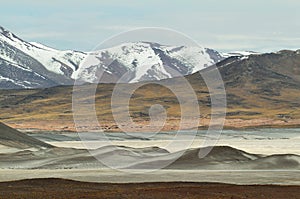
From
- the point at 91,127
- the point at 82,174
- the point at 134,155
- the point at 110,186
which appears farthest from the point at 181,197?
the point at 91,127

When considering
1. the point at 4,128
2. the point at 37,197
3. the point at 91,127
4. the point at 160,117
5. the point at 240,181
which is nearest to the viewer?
the point at 37,197

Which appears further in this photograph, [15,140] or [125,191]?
[15,140]

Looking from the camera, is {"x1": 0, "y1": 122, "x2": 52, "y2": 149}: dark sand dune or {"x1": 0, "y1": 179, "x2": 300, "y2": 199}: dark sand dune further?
{"x1": 0, "y1": 122, "x2": 52, "y2": 149}: dark sand dune

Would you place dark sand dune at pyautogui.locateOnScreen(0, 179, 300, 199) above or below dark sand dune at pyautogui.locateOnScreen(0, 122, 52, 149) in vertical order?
below

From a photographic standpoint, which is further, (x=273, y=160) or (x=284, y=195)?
(x=273, y=160)

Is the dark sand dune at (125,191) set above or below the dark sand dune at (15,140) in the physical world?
below

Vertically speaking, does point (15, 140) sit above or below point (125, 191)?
above

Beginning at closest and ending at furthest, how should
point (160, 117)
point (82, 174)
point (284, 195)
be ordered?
point (284, 195) → point (82, 174) → point (160, 117)

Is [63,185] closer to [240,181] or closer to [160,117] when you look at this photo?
[240,181]
